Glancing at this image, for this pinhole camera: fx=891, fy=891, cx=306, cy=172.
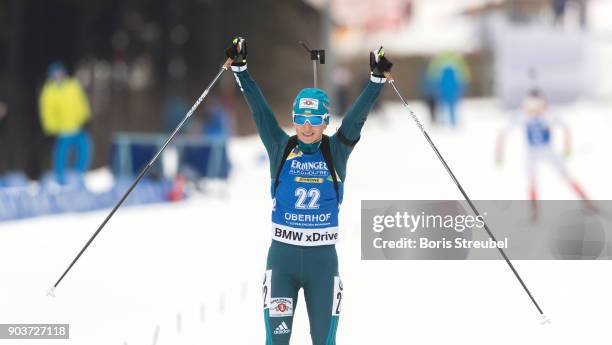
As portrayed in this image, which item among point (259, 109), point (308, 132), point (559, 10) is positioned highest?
point (559, 10)

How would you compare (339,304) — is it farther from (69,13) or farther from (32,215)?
(69,13)

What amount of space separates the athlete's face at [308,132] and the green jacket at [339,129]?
5 centimetres

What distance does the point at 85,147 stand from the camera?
14758 mm

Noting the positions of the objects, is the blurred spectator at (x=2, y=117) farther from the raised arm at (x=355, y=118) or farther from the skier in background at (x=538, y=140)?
the raised arm at (x=355, y=118)

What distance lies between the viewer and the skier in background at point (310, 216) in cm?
468

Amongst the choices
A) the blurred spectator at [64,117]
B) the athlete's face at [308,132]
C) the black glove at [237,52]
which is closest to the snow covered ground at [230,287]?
the blurred spectator at [64,117]

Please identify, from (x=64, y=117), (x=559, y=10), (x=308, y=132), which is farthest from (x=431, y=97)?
(x=308, y=132)

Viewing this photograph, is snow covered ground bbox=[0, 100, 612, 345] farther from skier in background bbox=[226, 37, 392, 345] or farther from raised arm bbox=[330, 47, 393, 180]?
raised arm bbox=[330, 47, 393, 180]

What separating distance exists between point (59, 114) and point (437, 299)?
8.91 m

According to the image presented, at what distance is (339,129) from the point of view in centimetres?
479

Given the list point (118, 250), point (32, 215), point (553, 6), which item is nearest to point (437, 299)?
point (118, 250)

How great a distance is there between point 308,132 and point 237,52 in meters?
0.64

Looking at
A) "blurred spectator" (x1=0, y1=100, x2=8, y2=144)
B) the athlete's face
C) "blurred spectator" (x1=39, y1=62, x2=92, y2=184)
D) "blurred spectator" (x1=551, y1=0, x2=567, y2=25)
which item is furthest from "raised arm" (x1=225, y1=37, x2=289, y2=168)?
"blurred spectator" (x1=551, y1=0, x2=567, y2=25)

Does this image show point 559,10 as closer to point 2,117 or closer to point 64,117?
point 2,117
